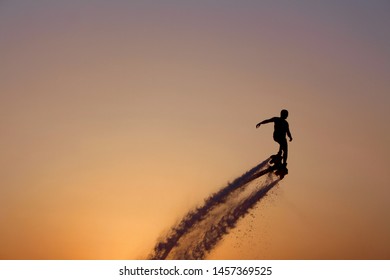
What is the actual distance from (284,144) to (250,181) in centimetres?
359

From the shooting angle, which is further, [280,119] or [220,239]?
[220,239]

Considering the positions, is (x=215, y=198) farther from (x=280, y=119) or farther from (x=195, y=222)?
(x=280, y=119)

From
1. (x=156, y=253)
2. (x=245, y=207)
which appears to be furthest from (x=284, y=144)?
(x=156, y=253)

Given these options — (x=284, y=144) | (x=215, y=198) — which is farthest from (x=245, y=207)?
(x=284, y=144)

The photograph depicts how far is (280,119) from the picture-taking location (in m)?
56.1

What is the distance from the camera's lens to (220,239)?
62.0 meters
